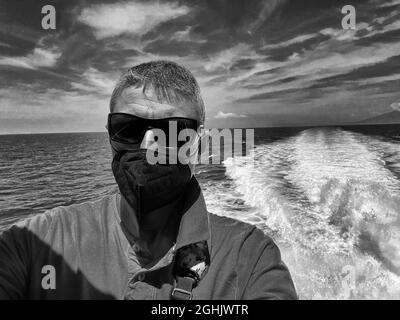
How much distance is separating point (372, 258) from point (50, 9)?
508 centimetres

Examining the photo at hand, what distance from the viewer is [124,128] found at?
5.77 feet

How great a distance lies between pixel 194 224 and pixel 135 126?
57 centimetres

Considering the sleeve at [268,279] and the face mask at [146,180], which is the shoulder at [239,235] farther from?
the face mask at [146,180]

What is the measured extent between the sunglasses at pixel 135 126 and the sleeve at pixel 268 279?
2.14ft

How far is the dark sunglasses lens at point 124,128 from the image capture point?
173 cm

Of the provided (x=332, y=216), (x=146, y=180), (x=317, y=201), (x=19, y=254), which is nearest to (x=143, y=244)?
(x=146, y=180)

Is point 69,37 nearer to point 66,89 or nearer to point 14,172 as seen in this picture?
point 66,89

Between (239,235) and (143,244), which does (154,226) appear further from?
(239,235)

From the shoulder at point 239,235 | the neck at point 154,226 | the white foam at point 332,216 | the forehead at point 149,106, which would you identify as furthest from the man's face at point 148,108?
the white foam at point 332,216

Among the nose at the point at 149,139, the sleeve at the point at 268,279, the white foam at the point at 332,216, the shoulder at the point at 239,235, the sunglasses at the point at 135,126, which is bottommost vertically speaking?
the white foam at the point at 332,216

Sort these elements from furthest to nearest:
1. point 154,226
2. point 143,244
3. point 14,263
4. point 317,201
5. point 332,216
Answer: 1. point 317,201
2. point 332,216
3. point 154,226
4. point 143,244
5. point 14,263

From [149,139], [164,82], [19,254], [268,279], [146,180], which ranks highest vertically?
[164,82]

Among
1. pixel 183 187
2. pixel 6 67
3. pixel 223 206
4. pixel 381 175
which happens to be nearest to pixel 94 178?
pixel 223 206

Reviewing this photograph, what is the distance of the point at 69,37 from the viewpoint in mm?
17328
